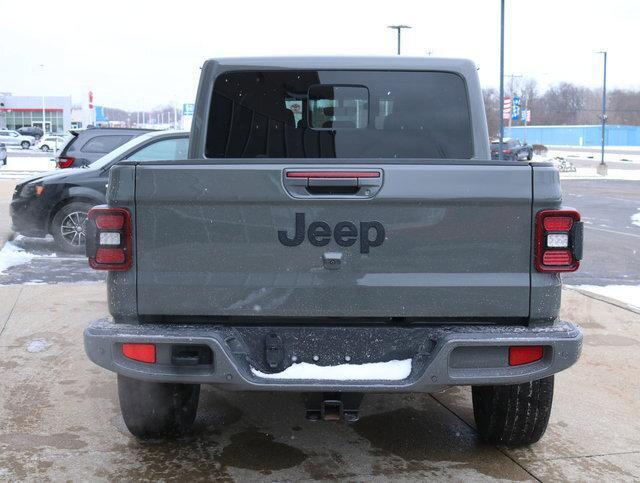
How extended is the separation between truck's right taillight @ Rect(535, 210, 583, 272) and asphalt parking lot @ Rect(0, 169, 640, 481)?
116 cm

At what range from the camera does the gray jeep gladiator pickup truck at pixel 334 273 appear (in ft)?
11.1

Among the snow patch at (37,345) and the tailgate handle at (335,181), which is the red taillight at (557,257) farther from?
the snow patch at (37,345)

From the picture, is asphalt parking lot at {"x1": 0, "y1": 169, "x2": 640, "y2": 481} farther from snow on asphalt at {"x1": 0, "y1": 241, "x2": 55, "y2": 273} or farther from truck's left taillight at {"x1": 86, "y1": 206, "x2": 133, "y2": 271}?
snow on asphalt at {"x1": 0, "y1": 241, "x2": 55, "y2": 273}

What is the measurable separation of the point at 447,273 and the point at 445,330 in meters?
0.25

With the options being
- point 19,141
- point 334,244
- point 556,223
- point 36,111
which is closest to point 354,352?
point 334,244

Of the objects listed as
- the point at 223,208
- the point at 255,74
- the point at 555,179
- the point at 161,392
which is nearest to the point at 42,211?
the point at 255,74

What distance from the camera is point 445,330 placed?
3.48 m

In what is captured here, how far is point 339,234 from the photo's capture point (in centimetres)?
342

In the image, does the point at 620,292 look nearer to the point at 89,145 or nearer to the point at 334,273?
the point at 334,273

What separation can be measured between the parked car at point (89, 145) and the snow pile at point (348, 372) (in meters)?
11.9

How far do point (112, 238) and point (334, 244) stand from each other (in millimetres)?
965

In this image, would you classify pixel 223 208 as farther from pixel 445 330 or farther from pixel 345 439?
pixel 345 439

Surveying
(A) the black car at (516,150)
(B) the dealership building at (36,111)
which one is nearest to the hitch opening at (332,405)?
(A) the black car at (516,150)

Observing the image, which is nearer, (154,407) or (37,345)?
(154,407)
